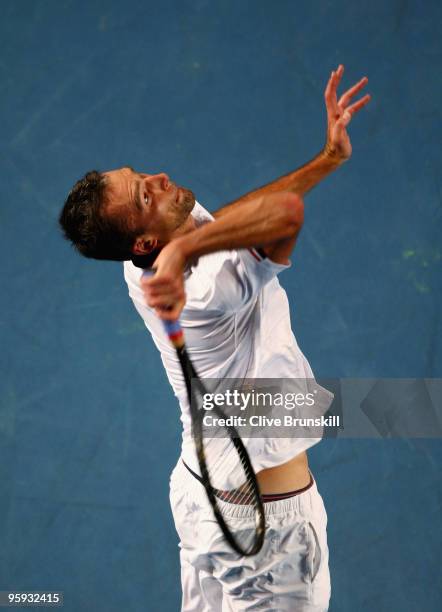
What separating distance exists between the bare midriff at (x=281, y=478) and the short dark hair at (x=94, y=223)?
18.9 inches

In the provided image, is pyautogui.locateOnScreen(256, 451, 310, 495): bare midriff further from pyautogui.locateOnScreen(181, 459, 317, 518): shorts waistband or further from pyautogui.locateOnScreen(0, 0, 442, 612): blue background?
pyautogui.locateOnScreen(0, 0, 442, 612): blue background

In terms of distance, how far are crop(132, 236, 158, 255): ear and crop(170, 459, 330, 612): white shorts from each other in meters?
0.44

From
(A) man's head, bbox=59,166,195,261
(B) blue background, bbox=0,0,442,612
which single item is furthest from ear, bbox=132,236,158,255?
(B) blue background, bbox=0,0,442,612

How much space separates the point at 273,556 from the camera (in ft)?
4.74

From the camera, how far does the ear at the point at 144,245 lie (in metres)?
1.44

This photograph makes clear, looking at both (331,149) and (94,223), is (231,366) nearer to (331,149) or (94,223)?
(94,223)

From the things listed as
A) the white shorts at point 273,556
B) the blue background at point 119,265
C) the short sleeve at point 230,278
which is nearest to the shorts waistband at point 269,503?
the white shorts at point 273,556

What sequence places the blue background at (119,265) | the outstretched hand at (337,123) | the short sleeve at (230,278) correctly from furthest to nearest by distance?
the blue background at (119,265)
the outstretched hand at (337,123)
the short sleeve at (230,278)

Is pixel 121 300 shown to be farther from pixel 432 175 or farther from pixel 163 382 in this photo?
pixel 432 175

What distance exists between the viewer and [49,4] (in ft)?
8.05

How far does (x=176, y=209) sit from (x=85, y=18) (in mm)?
1268

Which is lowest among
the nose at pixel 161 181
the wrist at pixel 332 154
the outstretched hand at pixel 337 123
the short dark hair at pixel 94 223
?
the short dark hair at pixel 94 223

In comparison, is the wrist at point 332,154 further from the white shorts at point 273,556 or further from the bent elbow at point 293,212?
the white shorts at point 273,556

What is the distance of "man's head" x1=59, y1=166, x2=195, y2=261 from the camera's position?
1419 mm
